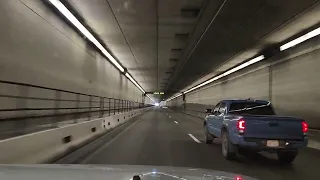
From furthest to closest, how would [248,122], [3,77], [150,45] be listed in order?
[150,45], [3,77], [248,122]

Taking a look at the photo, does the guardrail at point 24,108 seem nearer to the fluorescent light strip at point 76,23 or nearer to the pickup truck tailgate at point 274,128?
the fluorescent light strip at point 76,23

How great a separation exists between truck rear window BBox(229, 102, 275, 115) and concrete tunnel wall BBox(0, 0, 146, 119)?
23.6 ft

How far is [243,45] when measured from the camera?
22828mm

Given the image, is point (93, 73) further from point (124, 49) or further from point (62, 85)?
point (62, 85)

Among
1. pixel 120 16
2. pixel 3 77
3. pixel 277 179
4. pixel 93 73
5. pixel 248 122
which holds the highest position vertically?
pixel 120 16

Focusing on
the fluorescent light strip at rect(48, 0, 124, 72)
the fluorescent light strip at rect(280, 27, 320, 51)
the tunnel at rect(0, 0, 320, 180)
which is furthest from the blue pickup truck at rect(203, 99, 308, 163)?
the fluorescent light strip at rect(48, 0, 124, 72)

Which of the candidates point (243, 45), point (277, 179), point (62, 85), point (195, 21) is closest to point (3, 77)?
point (62, 85)

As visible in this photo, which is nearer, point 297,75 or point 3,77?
point 3,77

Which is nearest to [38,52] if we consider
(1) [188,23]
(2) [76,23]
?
(2) [76,23]

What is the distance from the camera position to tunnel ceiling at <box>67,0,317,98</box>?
48.7ft

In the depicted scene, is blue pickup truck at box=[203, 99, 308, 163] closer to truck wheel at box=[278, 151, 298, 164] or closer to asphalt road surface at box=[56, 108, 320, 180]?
truck wheel at box=[278, 151, 298, 164]

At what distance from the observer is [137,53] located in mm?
28938

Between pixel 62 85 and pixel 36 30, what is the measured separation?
4.17 m

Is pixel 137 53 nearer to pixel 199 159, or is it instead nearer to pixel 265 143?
pixel 199 159
